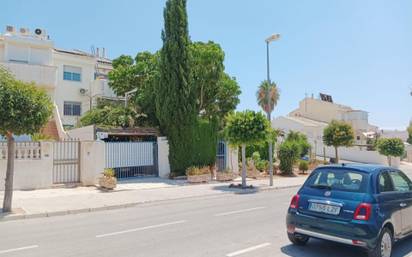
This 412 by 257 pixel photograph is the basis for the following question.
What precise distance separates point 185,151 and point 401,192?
634 inches

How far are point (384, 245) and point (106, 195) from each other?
1180cm

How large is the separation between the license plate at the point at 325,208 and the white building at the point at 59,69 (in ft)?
81.2

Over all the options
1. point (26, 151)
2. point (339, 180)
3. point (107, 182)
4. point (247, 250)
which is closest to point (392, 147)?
point (107, 182)

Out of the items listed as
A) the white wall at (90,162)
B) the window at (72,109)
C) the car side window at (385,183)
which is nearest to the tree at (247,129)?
the white wall at (90,162)

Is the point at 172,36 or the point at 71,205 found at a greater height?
the point at 172,36

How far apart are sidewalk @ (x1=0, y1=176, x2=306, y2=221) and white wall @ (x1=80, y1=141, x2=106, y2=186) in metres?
0.83

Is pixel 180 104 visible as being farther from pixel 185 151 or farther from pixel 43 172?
pixel 43 172

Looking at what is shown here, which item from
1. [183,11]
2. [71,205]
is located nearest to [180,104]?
[183,11]

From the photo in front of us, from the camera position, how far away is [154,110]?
24.8 meters

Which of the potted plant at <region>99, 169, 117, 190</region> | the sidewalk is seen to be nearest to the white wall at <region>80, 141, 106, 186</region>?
the sidewalk

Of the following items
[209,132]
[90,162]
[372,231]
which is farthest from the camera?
[209,132]

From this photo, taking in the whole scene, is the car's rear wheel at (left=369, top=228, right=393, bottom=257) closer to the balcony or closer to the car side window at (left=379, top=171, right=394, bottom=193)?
Answer: the car side window at (left=379, top=171, right=394, bottom=193)

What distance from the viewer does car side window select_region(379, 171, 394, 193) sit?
6.85 metres

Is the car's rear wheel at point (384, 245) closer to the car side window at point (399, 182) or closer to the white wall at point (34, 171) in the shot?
the car side window at point (399, 182)
